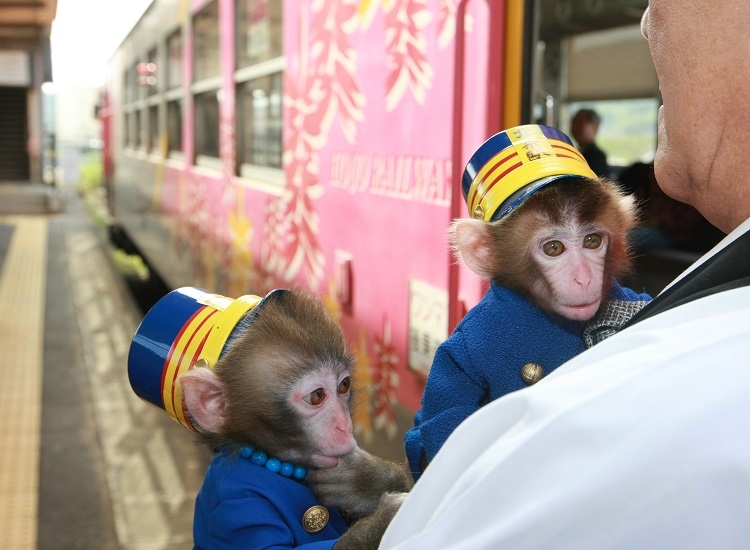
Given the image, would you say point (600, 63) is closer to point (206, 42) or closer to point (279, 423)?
point (206, 42)

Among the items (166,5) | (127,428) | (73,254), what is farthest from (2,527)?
(73,254)

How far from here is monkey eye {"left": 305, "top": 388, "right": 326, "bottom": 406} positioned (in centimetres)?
117

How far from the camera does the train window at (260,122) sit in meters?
3.61

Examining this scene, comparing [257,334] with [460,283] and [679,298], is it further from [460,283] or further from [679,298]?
[460,283]

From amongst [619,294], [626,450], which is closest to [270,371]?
[619,294]

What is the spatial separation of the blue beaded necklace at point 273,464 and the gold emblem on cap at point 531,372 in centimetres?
33

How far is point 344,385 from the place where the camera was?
1221 mm

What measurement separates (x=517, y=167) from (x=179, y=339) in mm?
511

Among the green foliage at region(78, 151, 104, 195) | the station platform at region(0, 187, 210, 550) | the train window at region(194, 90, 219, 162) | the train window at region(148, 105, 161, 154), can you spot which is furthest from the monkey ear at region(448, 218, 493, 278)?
the green foliage at region(78, 151, 104, 195)

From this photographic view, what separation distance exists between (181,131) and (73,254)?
23.1 feet

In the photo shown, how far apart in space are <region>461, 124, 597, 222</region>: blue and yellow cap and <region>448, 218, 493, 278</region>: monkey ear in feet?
0.06

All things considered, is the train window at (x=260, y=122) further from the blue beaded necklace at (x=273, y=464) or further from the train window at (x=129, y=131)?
the train window at (x=129, y=131)

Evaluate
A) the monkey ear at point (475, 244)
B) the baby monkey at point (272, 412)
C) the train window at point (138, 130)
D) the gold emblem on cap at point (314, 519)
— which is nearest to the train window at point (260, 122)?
the monkey ear at point (475, 244)

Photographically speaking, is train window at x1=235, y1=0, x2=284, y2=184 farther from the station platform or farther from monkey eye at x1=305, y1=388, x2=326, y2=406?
monkey eye at x1=305, y1=388, x2=326, y2=406
